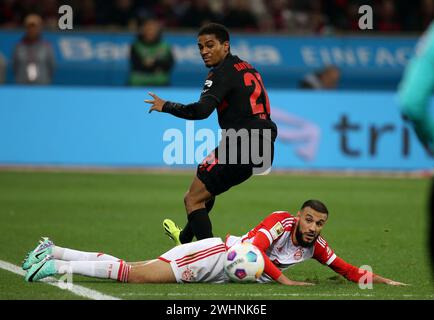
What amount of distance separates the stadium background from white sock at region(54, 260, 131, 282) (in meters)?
0.15

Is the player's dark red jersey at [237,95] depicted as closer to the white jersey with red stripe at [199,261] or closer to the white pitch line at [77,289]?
the white jersey with red stripe at [199,261]

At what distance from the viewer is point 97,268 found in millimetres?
8062

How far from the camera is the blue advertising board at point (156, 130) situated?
1848cm

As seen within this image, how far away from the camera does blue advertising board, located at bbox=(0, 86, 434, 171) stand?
60.6 feet

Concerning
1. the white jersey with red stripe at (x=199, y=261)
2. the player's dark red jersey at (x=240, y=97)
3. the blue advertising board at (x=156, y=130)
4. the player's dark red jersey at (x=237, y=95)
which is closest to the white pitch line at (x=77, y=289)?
the white jersey with red stripe at (x=199, y=261)

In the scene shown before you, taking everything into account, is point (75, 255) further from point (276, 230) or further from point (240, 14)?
point (240, 14)

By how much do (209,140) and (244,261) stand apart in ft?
27.5

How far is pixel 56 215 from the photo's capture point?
13078mm

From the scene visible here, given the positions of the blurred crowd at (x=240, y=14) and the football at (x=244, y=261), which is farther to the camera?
the blurred crowd at (x=240, y=14)

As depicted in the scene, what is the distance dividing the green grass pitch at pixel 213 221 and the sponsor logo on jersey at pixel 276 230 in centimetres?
45

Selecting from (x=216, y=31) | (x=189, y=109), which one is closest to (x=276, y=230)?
(x=189, y=109)

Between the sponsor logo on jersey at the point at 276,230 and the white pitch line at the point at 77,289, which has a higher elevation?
the sponsor logo on jersey at the point at 276,230

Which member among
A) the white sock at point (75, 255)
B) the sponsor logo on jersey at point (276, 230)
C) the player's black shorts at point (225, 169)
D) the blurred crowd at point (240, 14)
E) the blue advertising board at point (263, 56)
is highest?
the blurred crowd at point (240, 14)

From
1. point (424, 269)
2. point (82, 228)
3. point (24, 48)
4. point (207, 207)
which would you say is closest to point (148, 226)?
point (82, 228)
